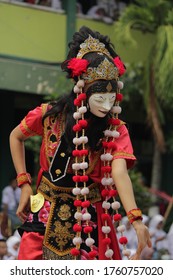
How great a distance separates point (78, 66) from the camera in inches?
192

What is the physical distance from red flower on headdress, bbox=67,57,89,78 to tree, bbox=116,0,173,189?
6.72 metres

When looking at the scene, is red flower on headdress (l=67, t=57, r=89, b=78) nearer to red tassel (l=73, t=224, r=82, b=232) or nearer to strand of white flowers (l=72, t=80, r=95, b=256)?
strand of white flowers (l=72, t=80, r=95, b=256)

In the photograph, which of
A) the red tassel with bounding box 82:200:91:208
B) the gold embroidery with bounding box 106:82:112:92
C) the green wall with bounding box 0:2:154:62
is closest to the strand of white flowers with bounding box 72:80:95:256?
the red tassel with bounding box 82:200:91:208

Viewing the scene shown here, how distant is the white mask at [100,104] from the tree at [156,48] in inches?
266

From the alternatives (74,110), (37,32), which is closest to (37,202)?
(74,110)

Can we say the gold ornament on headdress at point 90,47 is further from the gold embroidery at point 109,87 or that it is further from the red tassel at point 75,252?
the red tassel at point 75,252

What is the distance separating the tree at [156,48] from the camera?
11750 mm

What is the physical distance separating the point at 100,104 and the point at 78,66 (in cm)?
25

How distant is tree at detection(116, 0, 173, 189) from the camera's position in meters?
11.8

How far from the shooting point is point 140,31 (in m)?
13.7

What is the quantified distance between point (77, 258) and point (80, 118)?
0.79 meters

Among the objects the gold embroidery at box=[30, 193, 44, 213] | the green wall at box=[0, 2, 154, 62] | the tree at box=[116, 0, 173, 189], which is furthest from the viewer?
the green wall at box=[0, 2, 154, 62]

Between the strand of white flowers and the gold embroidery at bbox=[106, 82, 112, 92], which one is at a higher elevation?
the gold embroidery at bbox=[106, 82, 112, 92]
